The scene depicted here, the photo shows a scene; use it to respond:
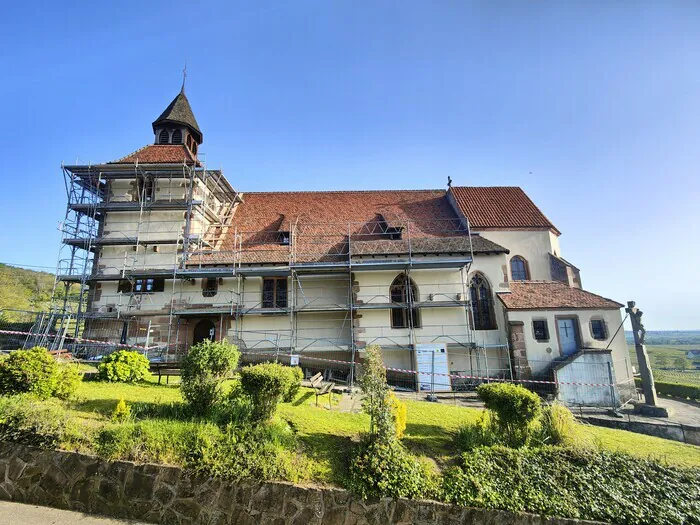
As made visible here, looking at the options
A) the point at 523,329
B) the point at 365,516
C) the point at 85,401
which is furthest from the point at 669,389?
the point at 85,401

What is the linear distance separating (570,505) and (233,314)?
16524mm

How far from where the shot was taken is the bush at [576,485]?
6504mm

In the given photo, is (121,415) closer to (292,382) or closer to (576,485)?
(292,382)

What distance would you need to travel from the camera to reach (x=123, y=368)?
12.3 metres

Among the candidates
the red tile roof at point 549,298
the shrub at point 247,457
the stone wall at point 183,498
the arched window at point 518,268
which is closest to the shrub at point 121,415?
the stone wall at point 183,498

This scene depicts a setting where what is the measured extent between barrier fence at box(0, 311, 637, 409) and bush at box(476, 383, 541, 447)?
22.8 ft

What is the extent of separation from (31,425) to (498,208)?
24939 millimetres

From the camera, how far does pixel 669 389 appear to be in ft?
77.2

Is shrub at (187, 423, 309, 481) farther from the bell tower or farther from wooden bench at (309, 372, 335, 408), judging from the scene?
the bell tower

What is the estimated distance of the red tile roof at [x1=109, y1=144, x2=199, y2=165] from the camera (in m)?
20.8

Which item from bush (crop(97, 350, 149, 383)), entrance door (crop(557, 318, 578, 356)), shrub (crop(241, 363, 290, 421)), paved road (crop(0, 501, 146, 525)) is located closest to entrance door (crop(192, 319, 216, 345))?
bush (crop(97, 350, 149, 383))

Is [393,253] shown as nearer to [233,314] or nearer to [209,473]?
[233,314]

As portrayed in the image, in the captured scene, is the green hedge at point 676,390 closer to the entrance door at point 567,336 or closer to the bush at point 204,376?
the entrance door at point 567,336

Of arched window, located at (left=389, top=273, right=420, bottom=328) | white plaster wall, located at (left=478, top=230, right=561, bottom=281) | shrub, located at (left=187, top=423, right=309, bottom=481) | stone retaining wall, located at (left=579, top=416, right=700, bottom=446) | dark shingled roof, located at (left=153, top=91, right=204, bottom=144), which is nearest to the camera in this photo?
shrub, located at (left=187, top=423, right=309, bottom=481)
